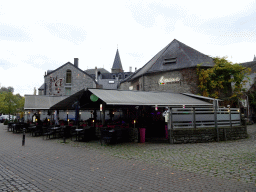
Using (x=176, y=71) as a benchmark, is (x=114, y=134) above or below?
below

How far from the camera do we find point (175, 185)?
183 inches

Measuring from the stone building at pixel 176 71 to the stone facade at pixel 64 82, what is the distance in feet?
45.5

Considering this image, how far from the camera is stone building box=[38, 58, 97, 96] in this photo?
112 ft

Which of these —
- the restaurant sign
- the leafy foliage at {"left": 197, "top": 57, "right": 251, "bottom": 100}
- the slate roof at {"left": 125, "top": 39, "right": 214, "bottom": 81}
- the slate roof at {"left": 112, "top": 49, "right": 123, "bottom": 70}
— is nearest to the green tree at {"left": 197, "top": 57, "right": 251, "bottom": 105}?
the leafy foliage at {"left": 197, "top": 57, "right": 251, "bottom": 100}

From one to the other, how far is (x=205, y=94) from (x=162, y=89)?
434 centimetres

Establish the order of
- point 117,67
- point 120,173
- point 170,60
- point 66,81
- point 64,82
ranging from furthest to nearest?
point 117,67, point 66,81, point 64,82, point 170,60, point 120,173

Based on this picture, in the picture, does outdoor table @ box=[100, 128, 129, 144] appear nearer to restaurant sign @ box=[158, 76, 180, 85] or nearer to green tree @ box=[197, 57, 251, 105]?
restaurant sign @ box=[158, 76, 180, 85]

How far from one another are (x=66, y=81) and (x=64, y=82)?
368mm

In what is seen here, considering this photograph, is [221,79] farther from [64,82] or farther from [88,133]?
[64,82]

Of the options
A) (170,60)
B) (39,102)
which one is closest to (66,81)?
(39,102)

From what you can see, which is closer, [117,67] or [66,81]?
[66,81]

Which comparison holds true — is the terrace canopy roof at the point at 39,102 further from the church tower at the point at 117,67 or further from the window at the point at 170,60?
the church tower at the point at 117,67

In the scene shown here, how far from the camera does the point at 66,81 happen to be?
34.2 meters

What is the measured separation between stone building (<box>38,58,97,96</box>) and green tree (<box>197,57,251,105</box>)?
64.3ft
